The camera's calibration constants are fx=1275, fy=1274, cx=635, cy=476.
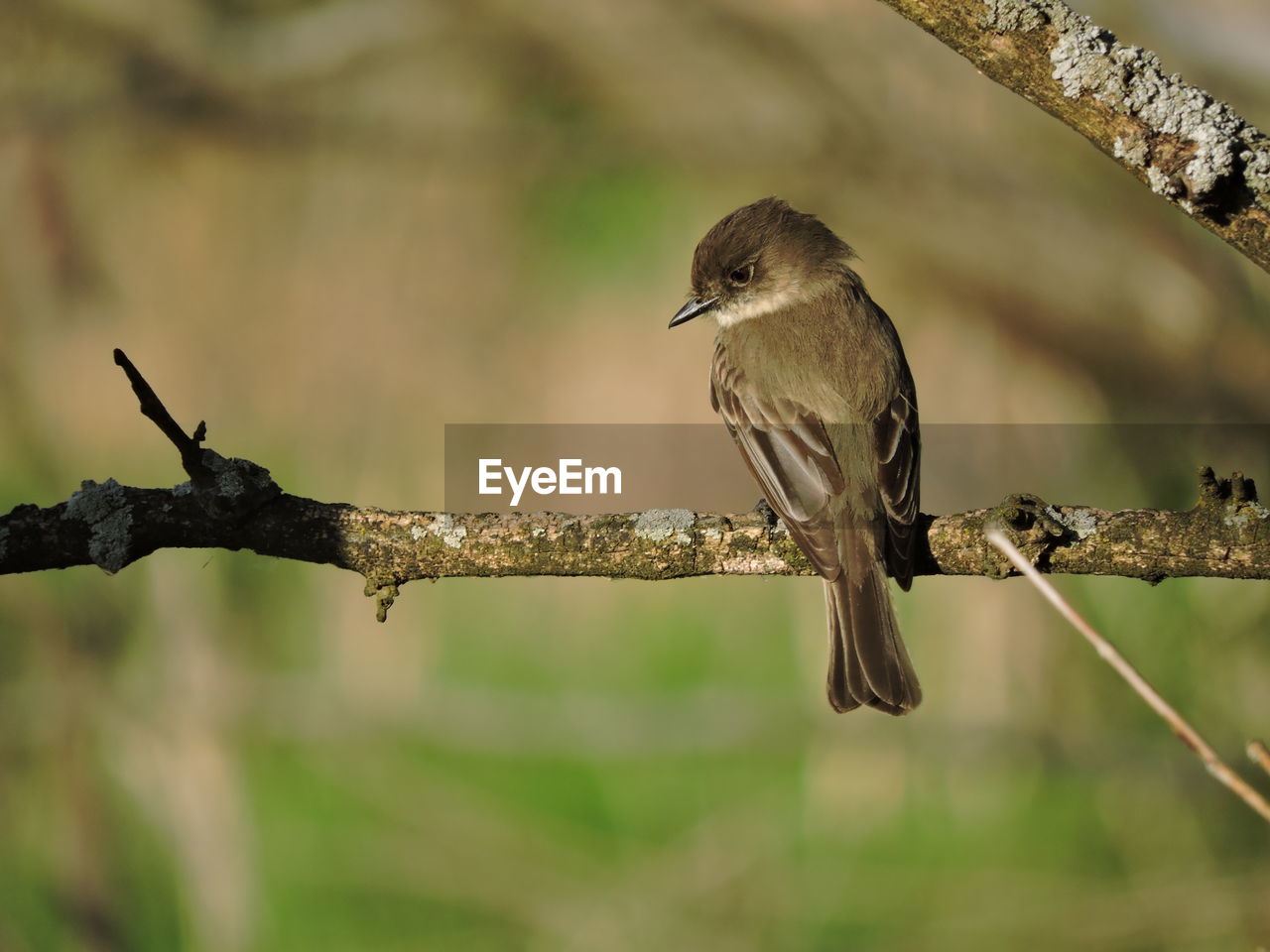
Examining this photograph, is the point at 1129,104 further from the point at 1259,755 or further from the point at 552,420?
the point at 552,420

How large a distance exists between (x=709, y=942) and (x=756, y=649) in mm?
1147

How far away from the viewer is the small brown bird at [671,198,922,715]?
3426mm

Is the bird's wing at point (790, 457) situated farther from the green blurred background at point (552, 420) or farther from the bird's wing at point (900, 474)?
the green blurred background at point (552, 420)

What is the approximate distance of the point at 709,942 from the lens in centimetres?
488

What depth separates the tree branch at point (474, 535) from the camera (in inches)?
105

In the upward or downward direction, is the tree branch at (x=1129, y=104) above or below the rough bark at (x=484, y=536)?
above

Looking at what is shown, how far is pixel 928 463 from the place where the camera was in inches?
197

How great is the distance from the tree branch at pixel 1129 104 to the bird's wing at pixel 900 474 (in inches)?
44.7

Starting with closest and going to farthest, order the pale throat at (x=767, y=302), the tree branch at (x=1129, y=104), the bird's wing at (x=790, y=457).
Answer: the tree branch at (x=1129, y=104)
the bird's wing at (x=790, y=457)
the pale throat at (x=767, y=302)

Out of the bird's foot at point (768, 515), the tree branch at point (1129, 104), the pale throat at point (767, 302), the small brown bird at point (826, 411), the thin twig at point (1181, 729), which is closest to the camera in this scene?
the thin twig at point (1181, 729)

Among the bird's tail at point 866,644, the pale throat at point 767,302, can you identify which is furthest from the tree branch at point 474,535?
the pale throat at point 767,302

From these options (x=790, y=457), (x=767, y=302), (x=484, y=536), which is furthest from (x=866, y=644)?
(x=767, y=302)

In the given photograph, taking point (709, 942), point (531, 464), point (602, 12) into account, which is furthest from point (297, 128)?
point (709, 942)

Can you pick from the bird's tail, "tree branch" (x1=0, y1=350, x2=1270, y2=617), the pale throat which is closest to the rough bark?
"tree branch" (x1=0, y1=350, x2=1270, y2=617)
